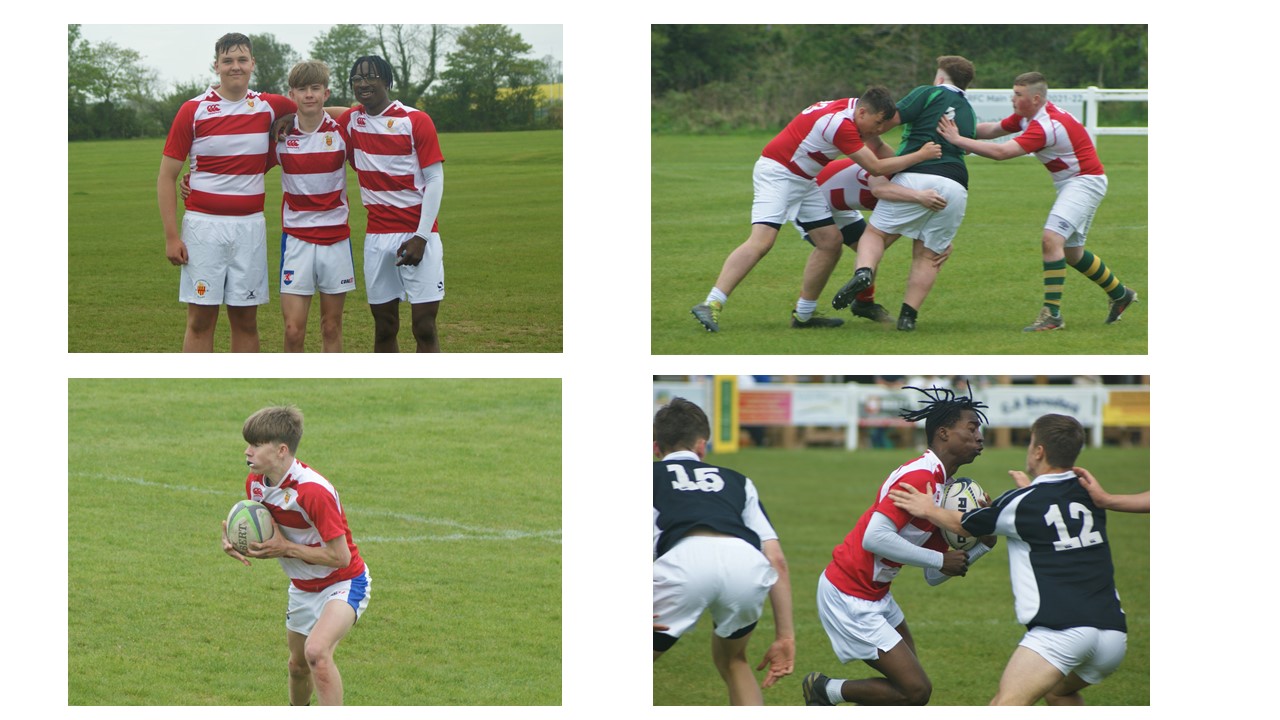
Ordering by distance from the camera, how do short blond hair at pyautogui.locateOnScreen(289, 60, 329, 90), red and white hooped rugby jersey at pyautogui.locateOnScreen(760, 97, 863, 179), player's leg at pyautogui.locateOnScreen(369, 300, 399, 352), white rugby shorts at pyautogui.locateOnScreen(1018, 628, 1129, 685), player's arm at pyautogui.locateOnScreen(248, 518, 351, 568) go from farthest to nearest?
red and white hooped rugby jersey at pyautogui.locateOnScreen(760, 97, 863, 179)
player's leg at pyautogui.locateOnScreen(369, 300, 399, 352)
short blond hair at pyautogui.locateOnScreen(289, 60, 329, 90)
player's arm at pyautogui.locateOnScreen(248, 518, 351, 568)
white rugby shorts at pyautogui.locateOnScreen(1018, 628, 1129, 685)

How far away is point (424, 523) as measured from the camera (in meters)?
9.30

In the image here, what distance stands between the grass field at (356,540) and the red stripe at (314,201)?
2.57 metres

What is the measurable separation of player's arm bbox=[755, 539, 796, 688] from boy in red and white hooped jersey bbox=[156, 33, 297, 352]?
308cm

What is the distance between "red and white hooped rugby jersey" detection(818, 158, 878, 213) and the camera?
23.8 feet

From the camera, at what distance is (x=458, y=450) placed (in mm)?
10594

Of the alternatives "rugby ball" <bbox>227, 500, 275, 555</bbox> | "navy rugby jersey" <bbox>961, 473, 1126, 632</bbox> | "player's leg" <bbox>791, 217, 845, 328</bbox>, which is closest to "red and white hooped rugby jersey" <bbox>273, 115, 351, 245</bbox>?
"rugby ball" <bbox>227, 500, 275, 555</bbox>

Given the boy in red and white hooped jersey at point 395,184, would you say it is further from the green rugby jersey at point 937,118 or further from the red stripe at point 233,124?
the green rugby jersey at point 937,118

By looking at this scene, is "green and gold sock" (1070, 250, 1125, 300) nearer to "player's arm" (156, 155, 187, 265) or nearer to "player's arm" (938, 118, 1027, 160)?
"player's arm" (938, 118, 1027, 160)

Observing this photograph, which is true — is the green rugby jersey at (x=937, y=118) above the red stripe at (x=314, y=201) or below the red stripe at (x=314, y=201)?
above

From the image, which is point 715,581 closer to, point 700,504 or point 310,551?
point 700,504

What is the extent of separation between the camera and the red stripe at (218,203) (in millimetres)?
6328

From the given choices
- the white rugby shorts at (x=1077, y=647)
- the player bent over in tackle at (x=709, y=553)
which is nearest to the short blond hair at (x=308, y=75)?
the player bent over in tackle at (x=709, y=553)

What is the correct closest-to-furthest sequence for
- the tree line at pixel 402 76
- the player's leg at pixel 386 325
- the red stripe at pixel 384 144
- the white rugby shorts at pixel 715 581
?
the white rugby shorts at pixel 715 581 < the red stripe at pixel 384 144 < the player's leg at pixel 386 325 < the tree line at pixel 402 76

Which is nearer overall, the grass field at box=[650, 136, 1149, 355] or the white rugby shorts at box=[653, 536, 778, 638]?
the white rugby shorts at box=[653, 536, 778, 638]
